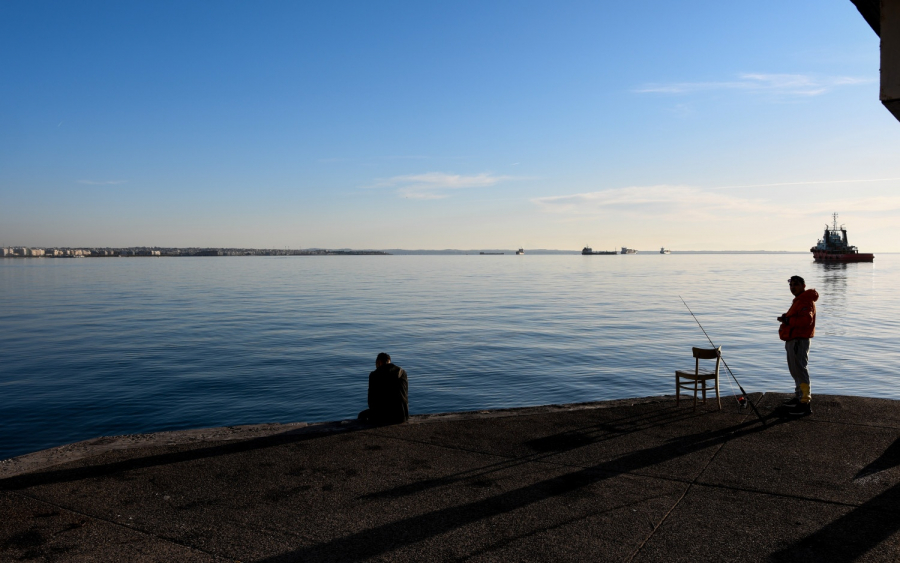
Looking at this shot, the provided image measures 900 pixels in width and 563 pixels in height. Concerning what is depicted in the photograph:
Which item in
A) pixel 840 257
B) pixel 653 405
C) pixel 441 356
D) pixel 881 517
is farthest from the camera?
pixel 840 257

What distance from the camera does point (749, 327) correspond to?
3044cm

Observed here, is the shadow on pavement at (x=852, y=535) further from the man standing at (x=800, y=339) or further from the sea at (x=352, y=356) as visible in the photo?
the sea at (x=352, y=356)

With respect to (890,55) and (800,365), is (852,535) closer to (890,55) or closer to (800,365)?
(890,55)

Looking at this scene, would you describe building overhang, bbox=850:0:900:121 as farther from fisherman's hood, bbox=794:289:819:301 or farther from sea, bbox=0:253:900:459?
sea, bbox=0:253:900:459

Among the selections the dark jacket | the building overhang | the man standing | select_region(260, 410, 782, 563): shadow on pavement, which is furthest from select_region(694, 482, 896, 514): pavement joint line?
the dark jacket

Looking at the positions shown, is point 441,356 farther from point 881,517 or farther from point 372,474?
point 881,517

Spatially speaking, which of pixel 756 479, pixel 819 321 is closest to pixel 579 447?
pixel 756 479

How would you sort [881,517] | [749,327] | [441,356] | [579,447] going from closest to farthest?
[881,517] → [579,447] → [441,356] → [749,327]

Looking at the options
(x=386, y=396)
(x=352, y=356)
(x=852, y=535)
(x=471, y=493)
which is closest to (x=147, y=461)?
(x=386, y=396)

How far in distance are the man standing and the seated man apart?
231 inches

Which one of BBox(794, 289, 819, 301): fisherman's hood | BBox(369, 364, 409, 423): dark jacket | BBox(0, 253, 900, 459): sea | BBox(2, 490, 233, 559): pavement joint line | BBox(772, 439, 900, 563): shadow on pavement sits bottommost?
BBox(0, 253, 900, 459): sea

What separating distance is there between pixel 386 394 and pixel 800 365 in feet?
20.8

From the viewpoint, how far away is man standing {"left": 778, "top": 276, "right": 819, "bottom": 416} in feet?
29.1

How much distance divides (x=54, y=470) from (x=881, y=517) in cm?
857
